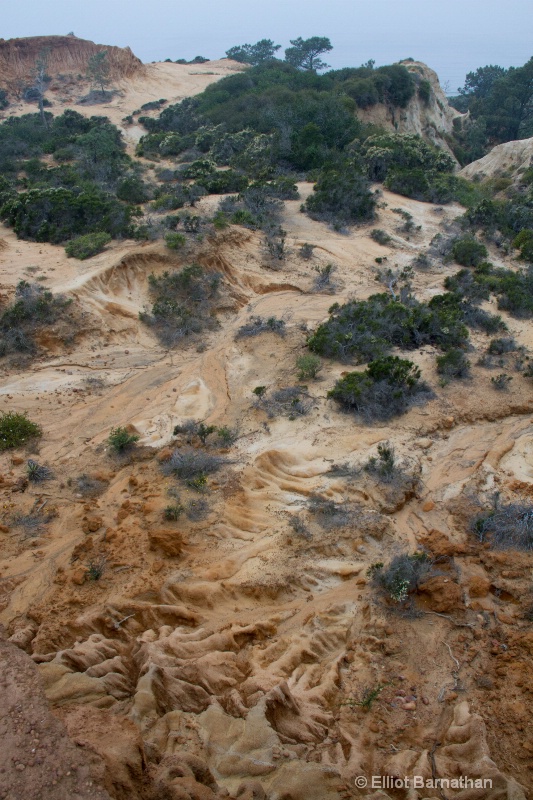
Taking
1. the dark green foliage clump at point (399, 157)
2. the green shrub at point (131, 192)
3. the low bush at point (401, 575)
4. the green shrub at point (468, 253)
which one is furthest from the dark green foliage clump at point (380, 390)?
the dark green foliage clump at point (399, 157)

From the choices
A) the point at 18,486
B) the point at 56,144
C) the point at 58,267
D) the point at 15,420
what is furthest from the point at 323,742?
the point at 56,144

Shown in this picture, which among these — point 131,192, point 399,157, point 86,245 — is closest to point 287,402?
point 86,245

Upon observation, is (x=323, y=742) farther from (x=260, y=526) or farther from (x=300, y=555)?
(x=260, y=526)

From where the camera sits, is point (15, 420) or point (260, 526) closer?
point (260, 526)

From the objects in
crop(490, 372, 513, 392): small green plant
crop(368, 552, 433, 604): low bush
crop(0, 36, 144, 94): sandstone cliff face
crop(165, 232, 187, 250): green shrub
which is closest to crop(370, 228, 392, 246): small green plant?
crop(165, 232, 187, 250): green shrub

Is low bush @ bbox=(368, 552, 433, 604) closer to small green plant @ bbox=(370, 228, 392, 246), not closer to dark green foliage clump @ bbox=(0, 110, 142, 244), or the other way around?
dark green foliage clump @ bbox=(0, 110, 142, 244)

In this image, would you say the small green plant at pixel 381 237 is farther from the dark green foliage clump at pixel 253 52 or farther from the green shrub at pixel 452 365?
the dark green foliage clump at pixel 253 52
